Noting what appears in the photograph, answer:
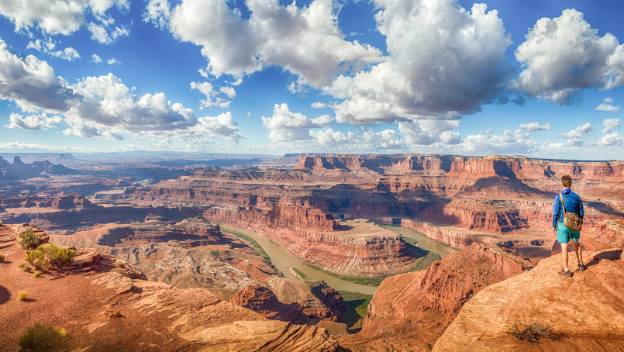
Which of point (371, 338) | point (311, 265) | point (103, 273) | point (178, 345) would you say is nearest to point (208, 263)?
point (311, 265)

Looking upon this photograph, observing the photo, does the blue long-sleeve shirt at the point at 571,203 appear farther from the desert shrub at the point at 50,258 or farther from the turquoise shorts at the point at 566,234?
the desert shrub at the point at 50,258

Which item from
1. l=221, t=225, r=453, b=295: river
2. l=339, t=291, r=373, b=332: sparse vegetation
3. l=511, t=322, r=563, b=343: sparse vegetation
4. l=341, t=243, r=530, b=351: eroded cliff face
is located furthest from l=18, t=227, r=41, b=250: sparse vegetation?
l=221, t=225, r=453, b=295: river

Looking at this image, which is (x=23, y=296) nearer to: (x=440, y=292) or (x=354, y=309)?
(x=440, y=292)

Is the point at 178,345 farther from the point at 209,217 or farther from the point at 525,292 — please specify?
the point at 209,217

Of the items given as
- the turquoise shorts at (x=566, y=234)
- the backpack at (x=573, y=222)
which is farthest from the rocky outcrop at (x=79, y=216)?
the backpack at (x=573, y=222)

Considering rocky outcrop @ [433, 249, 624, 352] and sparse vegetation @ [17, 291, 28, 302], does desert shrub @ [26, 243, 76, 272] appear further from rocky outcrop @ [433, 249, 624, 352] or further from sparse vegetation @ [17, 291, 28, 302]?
rocky outcrop @ [433, 249, 624, 352]

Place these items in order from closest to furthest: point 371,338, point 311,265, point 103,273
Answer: point 103,273 → point 371,338 → point 311,265
